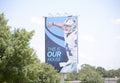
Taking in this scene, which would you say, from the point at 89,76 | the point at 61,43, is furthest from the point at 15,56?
Answer: the point at 89,76

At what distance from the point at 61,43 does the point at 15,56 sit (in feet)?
57.4

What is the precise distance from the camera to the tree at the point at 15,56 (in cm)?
2075

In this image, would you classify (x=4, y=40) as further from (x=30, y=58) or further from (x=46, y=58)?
(x=46, y=58)

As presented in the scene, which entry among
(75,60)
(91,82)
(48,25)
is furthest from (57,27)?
(91,82)

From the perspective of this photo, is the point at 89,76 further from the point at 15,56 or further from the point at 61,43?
the point at 15,56

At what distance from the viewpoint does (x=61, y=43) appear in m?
38.1

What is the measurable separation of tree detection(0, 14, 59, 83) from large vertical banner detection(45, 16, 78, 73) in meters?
14.9

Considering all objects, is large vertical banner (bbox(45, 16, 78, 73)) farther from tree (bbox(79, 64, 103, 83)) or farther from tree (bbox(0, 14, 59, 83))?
tree (bbox(79, 64, 103, 83))

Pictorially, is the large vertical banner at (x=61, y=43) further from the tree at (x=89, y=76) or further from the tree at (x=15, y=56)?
the tree at (x=89, y=76)

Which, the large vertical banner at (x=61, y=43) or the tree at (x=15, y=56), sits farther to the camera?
the large vertical banner at (x=61, y=43)

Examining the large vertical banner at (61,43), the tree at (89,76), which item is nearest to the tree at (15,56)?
the large vertical banner at (61,43)

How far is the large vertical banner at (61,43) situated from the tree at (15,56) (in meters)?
14.9

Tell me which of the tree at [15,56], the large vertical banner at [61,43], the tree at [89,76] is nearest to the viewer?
the tree at [15,56]

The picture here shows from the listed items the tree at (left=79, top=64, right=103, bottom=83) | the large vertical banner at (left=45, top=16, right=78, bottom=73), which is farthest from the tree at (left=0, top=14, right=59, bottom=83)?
the tree at (left=79, top=64, right=103, bottom=83)
